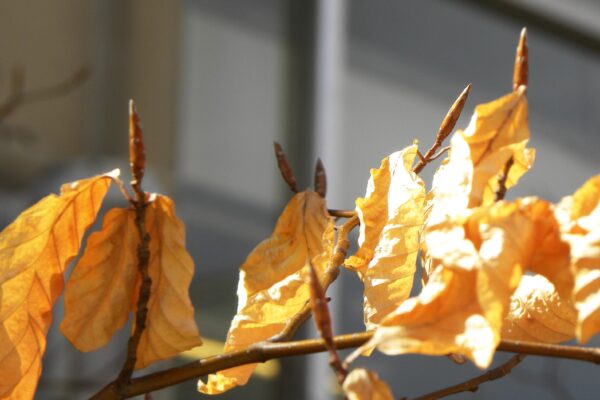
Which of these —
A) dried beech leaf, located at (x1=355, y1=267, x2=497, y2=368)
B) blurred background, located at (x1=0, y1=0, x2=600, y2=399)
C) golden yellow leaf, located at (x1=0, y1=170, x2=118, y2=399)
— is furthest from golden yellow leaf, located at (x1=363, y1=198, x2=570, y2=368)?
blurred background, located at (x1=0, y1=0, x2=600, y2=399)

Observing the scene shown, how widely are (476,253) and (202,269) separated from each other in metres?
1.92

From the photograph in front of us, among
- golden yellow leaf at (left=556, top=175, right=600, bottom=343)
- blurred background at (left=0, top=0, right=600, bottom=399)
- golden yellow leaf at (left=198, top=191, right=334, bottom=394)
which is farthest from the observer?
blurred background at (left=0, top=0, right=600, bottom=399)

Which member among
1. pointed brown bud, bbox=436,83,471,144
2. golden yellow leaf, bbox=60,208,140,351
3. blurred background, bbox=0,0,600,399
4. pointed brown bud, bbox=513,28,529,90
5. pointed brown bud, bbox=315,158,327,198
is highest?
pointed brown bud, bbox=513,28,529,90

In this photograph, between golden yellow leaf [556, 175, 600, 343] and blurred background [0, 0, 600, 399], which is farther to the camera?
blurred background [0, 0, 600, 399]

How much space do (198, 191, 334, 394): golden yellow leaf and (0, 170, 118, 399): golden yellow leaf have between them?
0.05m

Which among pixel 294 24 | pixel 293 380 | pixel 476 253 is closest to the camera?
pixel 476 253

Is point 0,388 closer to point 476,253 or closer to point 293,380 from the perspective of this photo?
point 476,253

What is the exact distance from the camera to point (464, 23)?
7.00ft

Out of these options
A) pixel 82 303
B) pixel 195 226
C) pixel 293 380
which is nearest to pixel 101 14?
pixel 195 226

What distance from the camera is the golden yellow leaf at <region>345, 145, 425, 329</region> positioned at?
0.29 metres

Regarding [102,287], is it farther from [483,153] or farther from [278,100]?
[278,100]

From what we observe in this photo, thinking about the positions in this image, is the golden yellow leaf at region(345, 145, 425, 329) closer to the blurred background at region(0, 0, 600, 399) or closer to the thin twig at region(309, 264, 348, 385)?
the thin twig at region(309, 264, 348, 385)

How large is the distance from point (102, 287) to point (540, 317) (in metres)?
0.12

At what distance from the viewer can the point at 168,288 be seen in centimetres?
29
